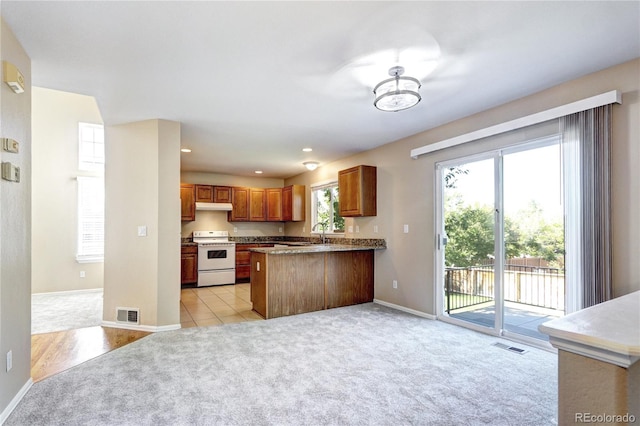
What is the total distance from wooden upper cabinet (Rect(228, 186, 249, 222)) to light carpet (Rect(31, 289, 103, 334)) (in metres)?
2.99

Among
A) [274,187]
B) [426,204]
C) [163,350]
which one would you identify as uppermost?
[274,187]

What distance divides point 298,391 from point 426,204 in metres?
2.94

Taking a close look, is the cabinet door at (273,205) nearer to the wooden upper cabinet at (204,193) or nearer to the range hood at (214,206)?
the range hood at (214,206)

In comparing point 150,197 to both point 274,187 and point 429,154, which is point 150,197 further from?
point 274,187

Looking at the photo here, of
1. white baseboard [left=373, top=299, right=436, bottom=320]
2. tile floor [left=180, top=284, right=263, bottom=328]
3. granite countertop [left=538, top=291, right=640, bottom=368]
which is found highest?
granite countertop [left=538, top=291, right=640, bottom=368]

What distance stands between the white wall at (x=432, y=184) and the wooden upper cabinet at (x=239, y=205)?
2.12m

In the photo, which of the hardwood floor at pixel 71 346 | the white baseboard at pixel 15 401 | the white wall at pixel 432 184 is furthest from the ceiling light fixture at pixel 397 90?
the hardwood floor at pixel 71 346

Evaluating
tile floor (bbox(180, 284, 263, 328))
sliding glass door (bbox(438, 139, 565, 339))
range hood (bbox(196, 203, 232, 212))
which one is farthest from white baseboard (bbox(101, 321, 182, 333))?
range hood (bbox(196, 203, 232, 212))

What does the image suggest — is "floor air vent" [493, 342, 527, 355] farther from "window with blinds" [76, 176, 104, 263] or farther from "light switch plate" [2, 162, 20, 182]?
"window with blinds" [76, 176, 104, 263]

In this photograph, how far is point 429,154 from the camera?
434cm

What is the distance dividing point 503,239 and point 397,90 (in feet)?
6.76

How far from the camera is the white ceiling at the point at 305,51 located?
1.95 m

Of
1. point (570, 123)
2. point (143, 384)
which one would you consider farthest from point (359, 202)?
point (143, 384)

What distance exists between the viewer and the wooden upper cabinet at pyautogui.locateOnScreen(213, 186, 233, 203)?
7.46 meters
